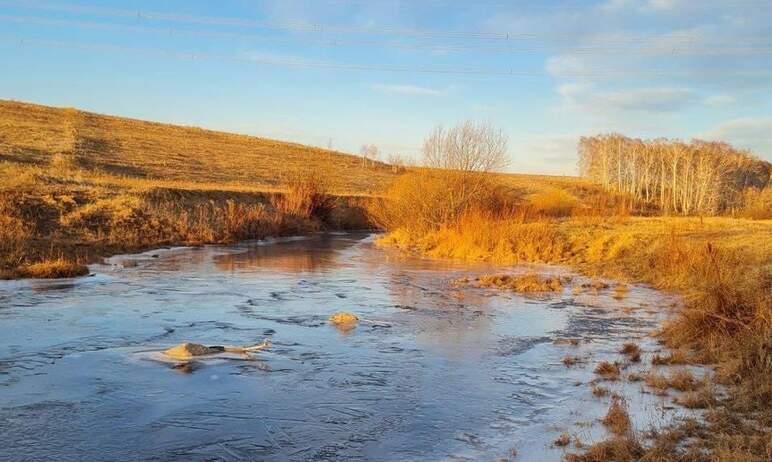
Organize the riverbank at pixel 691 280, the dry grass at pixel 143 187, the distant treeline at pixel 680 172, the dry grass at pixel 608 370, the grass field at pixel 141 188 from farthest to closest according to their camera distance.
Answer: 1. the distant treeline at pixel 680 172
2. the dry grass at pixel 143 187
3. the grass field at pixel 141 188
4. the dry grass at pixel 608 370
5. the riverbank at pixel 691 280

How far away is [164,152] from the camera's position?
58031mm

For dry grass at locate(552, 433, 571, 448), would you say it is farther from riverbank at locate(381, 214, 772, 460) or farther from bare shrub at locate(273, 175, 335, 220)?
bare shrub at locate(273, 175, 335, 220)

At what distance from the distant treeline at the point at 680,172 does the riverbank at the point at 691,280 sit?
32.3 m

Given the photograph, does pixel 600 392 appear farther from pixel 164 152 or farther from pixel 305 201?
pixel 164 152

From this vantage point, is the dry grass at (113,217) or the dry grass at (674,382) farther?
the dry grass at (113,217)

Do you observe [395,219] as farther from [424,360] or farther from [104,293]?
[424,360]

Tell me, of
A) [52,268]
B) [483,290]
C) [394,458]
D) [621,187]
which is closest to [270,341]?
[394,458]

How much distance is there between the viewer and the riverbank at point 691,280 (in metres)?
6.05

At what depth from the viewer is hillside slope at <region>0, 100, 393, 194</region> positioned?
47.4m

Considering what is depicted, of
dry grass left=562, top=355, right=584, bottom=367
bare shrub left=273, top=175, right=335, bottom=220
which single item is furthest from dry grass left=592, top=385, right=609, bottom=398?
bare shrub left=273, top=175, right=335, bottom=220

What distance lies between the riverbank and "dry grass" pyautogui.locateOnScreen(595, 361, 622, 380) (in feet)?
3.77

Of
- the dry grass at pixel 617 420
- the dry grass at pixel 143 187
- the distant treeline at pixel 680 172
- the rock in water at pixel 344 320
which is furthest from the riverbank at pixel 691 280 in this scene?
the distant treeline at pixel 680 172

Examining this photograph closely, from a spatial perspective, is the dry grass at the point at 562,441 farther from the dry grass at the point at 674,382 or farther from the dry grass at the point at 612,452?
the dry grass at the point at 674,382

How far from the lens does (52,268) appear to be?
16.8 metres
